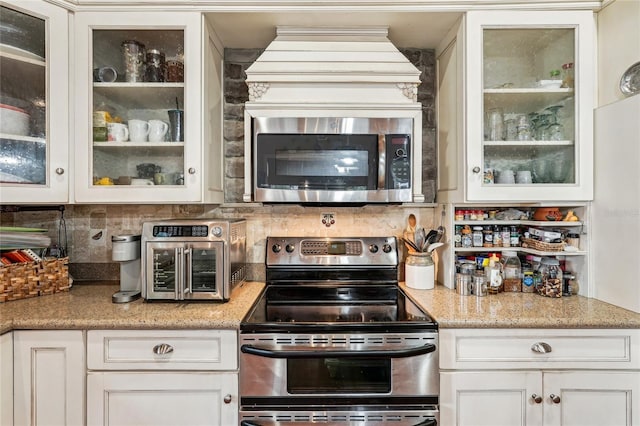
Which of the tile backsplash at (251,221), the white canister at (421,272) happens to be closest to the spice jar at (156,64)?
the tile backsplash at (251,221)

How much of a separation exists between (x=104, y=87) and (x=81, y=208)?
0.72m

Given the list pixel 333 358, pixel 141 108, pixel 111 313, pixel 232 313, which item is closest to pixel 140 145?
pixel 141 108

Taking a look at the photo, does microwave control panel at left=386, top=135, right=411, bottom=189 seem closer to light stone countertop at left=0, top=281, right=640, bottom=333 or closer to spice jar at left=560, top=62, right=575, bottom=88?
light stone countertop at left=0, top=281, right=640, bottom=333

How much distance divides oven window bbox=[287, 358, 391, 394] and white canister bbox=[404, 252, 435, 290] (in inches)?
21.2

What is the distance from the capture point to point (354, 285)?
179 cm

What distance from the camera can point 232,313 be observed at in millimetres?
1350

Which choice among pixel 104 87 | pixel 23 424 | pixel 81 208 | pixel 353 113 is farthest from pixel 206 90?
pixel 23 424

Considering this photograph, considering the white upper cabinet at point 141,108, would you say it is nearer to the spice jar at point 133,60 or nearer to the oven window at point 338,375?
the spice jar at point 133,60

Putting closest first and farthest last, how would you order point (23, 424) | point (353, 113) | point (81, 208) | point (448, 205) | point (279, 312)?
1. point (23, 424)
2. point (279, 312)
3. point (353, 113)
4. point (448, 205)
5. point (81, 208)

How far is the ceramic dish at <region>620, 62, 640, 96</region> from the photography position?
1380mm

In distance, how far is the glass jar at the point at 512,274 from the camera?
1.66 meters

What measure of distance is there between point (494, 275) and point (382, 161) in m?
0.78

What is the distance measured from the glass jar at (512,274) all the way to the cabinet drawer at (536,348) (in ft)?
1.31

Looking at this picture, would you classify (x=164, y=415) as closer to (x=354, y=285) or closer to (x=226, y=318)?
(x=226, y=318)
